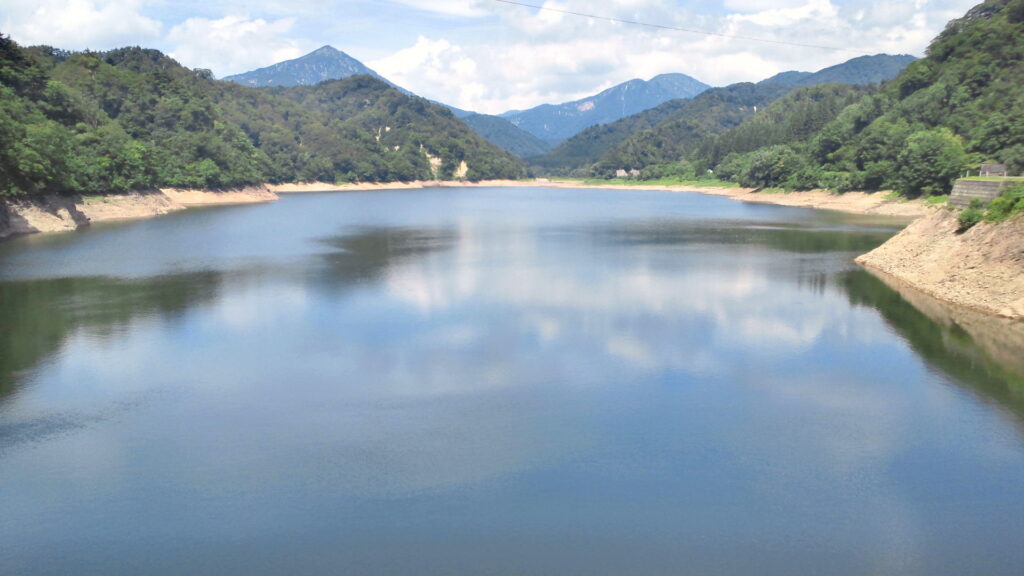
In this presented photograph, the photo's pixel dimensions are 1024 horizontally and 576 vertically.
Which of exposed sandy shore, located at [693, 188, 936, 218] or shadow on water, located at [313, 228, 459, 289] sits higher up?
exposed sandy shore, located at [693, 188, 936, 218]

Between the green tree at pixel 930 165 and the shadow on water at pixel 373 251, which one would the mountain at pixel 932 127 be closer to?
the green tree at pixel 930 165

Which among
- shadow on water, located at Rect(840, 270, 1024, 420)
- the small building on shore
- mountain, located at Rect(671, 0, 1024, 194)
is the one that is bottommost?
shadow on water, located at Rect(840, 270, 1024, 420)

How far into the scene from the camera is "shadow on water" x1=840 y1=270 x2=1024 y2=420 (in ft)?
61.4

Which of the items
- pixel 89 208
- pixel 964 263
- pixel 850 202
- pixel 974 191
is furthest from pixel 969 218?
pixel 89 208

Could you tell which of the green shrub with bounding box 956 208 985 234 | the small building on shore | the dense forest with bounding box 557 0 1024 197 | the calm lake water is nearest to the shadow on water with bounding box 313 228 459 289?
the calm lake water

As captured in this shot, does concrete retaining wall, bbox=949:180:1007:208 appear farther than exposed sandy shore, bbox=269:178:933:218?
No

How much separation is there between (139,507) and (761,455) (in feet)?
38.0

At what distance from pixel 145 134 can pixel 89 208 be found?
4295 cm

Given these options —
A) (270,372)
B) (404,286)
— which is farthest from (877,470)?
(404,286)

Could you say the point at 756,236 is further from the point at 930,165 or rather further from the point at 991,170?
the point at 930,165

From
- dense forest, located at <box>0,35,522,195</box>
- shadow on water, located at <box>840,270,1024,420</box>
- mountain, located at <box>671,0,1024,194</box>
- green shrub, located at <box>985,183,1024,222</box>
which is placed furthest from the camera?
mountain, located at <box>671,0,1024,194</box>

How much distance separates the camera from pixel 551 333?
2347 centimetres

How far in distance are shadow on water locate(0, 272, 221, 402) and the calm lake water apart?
0.17m

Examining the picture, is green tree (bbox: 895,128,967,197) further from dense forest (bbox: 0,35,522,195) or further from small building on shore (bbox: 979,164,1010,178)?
dense forest (bbox: 0,35,522,195)
